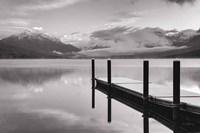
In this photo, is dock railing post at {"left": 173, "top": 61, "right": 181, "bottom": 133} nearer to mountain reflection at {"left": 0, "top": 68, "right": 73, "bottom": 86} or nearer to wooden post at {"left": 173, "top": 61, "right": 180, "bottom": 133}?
wooden post at {"left": 173, "top": 61, "right": 180, "bottom": 133}

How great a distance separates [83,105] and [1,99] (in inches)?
327

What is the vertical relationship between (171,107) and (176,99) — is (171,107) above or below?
below

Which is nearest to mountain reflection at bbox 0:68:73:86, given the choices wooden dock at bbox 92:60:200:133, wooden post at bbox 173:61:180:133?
wooden dock at bbox 92:60:200:133

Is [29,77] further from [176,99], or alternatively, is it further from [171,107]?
[176,99]

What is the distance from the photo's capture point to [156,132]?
14.6m

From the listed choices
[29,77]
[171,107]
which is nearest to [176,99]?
[171,107]

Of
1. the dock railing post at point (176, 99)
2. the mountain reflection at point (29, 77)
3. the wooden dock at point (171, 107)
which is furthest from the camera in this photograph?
the mountain reflection at point (29, 77)

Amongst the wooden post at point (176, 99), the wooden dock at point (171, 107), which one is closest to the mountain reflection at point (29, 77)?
the wooden dock at point (171, 107)

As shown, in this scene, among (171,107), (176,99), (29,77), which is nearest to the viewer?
(176,99)

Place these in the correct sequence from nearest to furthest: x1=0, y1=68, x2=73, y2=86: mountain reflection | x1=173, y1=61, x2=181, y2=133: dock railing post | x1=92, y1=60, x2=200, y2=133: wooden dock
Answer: x1=92, y1=60, x2=200, y2=133: wooden dock
x1=173, y1=61, x2=181, y2=133: dock railing post
x1=0, y1=68, x2=73, y2=86: mountain reflection

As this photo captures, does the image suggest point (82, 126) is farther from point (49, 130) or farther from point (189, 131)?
point (189, 131)

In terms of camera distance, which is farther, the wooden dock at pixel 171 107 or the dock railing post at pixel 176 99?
the dock railing post at pixel 176 99

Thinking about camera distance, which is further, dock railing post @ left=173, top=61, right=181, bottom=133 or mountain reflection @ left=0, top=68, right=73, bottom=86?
mountain reflection @ left=0, top=68, right=73, bottom=86

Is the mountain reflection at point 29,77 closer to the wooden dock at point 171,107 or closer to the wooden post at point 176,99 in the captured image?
the wooden dock at point 171,107
